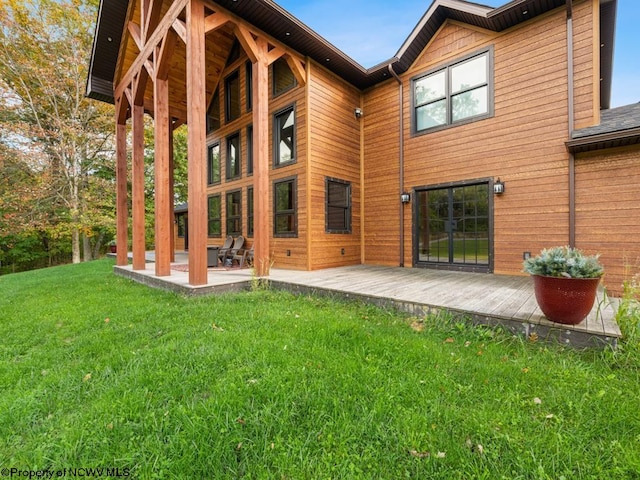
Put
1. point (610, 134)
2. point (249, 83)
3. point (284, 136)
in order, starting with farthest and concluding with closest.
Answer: point (249, 83) → point (284, 136) → point (610, 134)

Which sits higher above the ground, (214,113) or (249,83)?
(249,83)

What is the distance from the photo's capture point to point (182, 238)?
14742mm

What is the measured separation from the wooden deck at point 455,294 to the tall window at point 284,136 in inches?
125

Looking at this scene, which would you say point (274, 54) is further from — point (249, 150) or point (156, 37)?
point (249, 150)

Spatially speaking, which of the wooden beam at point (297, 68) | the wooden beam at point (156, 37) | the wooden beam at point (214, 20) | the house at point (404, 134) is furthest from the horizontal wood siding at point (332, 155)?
the wooden beam at point (156, 37)

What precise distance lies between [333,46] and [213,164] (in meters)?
5.85

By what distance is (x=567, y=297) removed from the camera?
2.59 metres

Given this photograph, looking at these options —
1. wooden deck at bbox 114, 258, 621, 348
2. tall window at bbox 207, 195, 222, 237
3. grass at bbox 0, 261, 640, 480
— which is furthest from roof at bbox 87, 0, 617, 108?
grass at bbox 0, 261, 640, 480

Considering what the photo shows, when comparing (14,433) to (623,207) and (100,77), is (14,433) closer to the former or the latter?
(623,207)

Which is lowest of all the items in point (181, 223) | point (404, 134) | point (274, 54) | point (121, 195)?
point (181, 223)

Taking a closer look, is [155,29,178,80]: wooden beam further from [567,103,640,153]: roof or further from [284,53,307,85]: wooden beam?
[567,103,640,153]: roof

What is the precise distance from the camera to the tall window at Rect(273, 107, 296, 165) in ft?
23.9

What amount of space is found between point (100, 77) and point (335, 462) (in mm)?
11641

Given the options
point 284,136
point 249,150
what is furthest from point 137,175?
point 284,136
